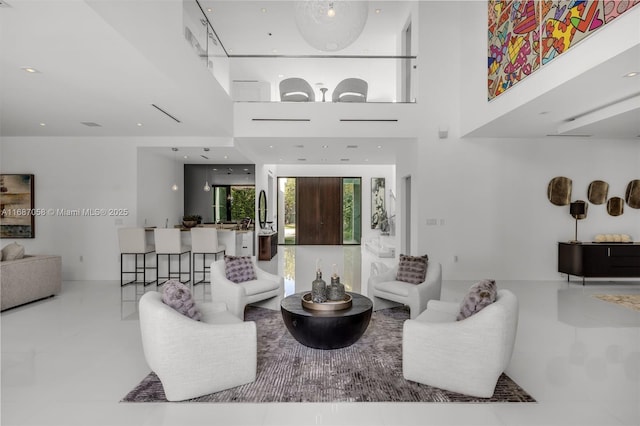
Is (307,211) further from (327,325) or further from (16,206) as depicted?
(327,325)

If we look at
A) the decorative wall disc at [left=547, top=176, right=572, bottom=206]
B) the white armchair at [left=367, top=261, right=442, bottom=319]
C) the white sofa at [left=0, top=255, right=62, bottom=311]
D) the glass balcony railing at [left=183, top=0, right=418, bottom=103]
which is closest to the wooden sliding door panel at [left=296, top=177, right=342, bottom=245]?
the glass balcony railing at [left=183, top=0, right=418, bottom=103]

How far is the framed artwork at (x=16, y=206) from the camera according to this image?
689 cm

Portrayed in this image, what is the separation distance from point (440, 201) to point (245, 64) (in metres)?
4.53

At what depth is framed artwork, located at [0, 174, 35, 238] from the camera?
689 centimetres

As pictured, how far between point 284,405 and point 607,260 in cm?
684

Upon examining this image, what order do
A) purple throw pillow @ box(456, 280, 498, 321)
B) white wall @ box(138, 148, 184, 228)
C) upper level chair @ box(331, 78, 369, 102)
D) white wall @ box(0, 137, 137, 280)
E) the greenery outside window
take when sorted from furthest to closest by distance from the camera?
the greenery outside window
white wall @ box(138, 148, 184, 228)
upper level chair @ box(331, 78, 369, 102)
white wall @ box(0, 137, 137, 280)
purple throw pillow @ box(456, 280, 498, 321)

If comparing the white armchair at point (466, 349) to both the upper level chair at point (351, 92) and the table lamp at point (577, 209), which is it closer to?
the table lamp at point (577, 209)

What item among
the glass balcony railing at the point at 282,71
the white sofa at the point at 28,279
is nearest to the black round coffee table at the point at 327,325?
the glass balcony railing at the point at 282,71

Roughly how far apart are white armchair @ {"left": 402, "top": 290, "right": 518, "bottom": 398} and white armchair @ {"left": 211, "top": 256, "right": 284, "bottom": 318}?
2167 millimetres

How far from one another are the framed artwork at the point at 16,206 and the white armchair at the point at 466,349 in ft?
25.1

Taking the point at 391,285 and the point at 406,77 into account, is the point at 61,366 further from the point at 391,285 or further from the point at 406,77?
the point at 406,77

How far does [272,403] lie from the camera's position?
8.40 ft

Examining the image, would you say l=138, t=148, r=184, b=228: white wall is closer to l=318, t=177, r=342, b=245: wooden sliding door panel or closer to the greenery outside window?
the greenery outside window

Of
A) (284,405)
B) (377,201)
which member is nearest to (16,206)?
(284,405)
